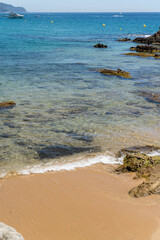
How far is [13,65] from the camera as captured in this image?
1011 inches

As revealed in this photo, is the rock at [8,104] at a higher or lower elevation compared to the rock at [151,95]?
lower

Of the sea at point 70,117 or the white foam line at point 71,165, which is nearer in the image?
the white foam line at point 71,165

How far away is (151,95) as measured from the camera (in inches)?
675

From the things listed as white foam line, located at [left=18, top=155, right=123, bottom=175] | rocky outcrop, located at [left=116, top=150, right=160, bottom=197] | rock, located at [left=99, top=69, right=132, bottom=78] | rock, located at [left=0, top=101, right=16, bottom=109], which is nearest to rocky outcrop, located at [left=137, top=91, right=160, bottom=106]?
rock, located at [left=99, top=69, right=132, bottom=78]

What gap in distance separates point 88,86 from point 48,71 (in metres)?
6.05

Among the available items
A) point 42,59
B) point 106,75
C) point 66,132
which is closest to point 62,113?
point 66,132

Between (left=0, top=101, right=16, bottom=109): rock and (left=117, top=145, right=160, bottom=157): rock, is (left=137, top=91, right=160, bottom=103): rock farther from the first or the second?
(left=0, top=101, right=16, bottom=109): rock

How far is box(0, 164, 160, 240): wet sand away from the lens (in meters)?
6.00

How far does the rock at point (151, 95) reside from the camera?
1636cm

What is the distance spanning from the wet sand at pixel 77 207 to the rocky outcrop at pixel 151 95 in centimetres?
886

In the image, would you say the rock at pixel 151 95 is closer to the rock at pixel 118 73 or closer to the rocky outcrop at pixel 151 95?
the rocky outcrop at pixel 151 95

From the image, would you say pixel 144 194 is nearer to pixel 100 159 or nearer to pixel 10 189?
pixel 100 159

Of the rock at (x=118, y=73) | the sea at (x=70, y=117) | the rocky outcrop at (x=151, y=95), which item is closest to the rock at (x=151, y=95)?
the rocky outcrop at (x=151, y=95)

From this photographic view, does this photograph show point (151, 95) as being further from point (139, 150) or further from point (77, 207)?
point (77, 207)
